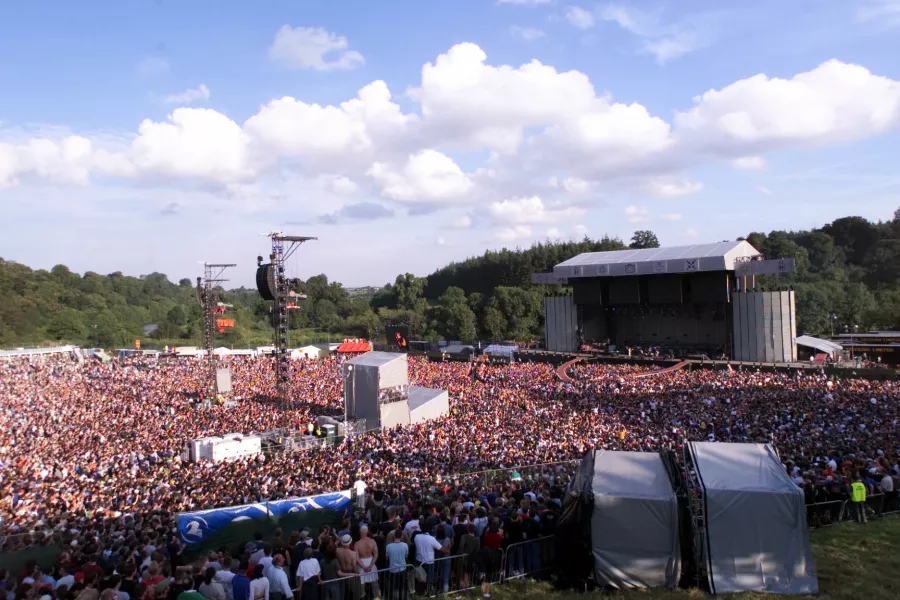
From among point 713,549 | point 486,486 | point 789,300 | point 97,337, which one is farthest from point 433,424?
point 97,337

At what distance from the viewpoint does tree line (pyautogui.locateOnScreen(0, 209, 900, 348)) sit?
5791cm

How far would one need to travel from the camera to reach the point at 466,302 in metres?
66.7

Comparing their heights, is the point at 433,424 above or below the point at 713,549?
below

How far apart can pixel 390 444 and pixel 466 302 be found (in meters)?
50.2

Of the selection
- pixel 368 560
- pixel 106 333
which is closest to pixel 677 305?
pixel 368 560

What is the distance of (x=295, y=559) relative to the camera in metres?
7.02

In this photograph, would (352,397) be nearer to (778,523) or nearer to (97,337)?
(778,523)

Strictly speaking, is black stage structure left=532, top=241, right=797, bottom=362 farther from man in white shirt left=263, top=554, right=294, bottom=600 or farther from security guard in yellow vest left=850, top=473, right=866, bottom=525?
man in white shirt left=263, top=554, right=294, bottom=600

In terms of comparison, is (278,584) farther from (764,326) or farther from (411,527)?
(764,326)

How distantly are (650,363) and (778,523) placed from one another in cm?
3253

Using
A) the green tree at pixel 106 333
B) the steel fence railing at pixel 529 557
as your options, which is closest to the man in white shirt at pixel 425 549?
the steel fence railing at pixel 529 557

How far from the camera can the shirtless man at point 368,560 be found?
661 centimetres

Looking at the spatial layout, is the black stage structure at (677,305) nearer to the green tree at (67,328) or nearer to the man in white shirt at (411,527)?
the man in white shirt at (411,527)

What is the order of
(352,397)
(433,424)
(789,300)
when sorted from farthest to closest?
(789,300) → (352,397) → (433,424)
